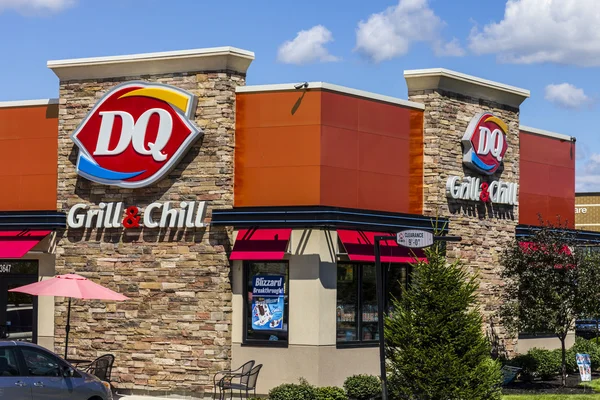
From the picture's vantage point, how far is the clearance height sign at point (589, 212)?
62812 mm

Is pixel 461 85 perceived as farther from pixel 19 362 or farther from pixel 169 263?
pixel 19 362

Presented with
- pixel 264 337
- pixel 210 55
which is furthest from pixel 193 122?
pixel 264 337

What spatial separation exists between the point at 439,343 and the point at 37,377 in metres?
7.62

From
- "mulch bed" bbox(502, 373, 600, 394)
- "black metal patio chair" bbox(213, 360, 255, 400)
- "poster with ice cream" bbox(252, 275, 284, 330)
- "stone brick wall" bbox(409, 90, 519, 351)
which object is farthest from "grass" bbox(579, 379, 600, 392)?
"black metal patio chair" bbox(213, 360, 255, 400)

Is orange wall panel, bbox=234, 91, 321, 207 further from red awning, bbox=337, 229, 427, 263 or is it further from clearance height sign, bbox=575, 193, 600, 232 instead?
clearance height sign, bbox=575, 193, 600, 232

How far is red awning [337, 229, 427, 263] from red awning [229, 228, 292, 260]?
4.63ft

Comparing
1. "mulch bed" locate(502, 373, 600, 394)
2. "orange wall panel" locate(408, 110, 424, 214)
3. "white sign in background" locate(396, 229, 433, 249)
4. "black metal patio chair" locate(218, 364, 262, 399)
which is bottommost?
"mulch bed" locate(502, 373, 600, 394)

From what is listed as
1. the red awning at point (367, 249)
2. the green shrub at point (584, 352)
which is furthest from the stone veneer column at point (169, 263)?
the green shrub at point (584, 352)

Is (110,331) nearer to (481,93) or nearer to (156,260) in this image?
(156,260)

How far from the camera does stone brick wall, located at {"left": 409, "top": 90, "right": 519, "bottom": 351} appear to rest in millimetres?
27984

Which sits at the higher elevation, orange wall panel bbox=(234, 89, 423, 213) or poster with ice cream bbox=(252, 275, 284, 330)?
orange wall panel bbox=(234, 89, 423, 213)

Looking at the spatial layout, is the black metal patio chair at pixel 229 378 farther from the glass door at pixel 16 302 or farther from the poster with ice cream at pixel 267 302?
the glass door at pixel 16 302

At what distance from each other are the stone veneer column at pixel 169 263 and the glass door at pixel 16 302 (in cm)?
120

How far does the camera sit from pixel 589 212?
63.0m
